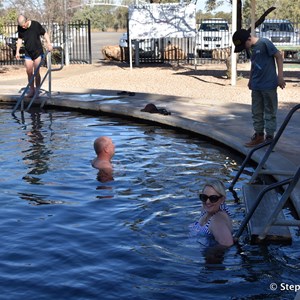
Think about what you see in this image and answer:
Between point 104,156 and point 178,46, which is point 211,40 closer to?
point 178,46

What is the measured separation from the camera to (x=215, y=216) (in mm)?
6133

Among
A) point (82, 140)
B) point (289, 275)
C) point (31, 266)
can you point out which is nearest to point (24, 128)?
point (82, 140)

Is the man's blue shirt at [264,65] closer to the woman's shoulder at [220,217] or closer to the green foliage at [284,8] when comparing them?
the woman's shoulder at [220,217]

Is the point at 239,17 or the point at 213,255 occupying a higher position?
the point at 239,17

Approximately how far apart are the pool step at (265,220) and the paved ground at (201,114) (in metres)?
0.28

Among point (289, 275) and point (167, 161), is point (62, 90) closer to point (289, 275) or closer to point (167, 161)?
point (167, 161)

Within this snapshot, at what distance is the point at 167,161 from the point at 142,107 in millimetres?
4316

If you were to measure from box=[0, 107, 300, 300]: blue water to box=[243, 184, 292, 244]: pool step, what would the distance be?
0.30 feet

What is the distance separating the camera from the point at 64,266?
5609mm

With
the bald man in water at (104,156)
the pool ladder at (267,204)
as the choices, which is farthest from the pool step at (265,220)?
the bald man in water at (104,156)

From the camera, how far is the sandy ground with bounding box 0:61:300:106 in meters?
16.9

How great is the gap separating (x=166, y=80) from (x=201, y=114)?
8150 millimetres

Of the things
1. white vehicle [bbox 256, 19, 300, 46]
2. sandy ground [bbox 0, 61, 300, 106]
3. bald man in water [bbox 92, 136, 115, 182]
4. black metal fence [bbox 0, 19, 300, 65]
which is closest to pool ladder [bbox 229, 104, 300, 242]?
bald man in water [bbox 92, 136, 115, 182]

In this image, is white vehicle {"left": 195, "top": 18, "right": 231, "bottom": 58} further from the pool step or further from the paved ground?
the pool step
